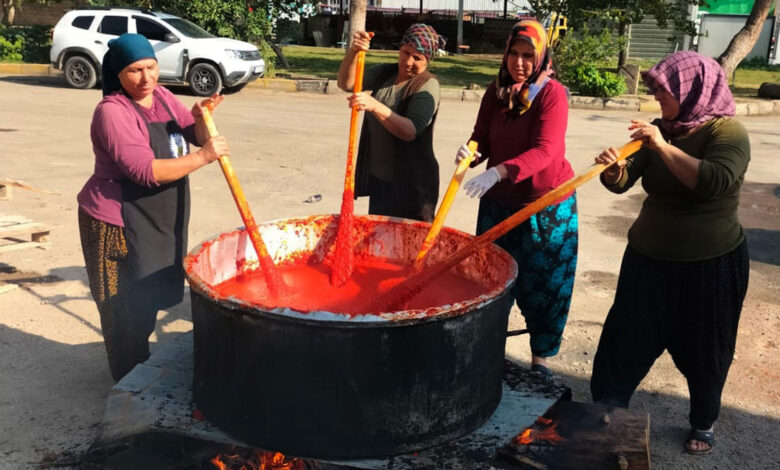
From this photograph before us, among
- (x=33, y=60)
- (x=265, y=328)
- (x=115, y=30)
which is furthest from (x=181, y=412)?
(x=33, y=60)

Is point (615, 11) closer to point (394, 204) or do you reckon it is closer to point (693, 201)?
point (394, 204)

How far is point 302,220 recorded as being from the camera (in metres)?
3.59

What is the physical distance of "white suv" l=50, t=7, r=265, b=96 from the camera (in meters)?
14.4

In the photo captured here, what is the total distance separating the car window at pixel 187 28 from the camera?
1476 cm

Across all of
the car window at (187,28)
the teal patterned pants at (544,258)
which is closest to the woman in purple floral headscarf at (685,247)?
the teal patterned pants at (544,258)

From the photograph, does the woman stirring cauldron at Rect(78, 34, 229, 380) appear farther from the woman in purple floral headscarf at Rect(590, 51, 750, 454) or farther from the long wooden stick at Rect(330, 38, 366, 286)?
the woman in purple floral headscarf at Rect(590, 51, 750, 454)

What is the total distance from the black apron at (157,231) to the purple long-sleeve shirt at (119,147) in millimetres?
35

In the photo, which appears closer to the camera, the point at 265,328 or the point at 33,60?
the point at 265,328

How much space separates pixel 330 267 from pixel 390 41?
22.5 m

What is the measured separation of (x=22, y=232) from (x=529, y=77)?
3952 millimetres

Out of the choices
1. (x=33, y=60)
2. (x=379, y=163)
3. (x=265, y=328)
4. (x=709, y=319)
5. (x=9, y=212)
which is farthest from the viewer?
(x=33, y=60)

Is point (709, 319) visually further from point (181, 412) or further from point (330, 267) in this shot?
point (181, 412)

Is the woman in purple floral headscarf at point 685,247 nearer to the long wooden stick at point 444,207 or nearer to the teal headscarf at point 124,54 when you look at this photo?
the long wooden stick at point 444,207

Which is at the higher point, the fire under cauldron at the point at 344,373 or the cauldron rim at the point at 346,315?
the cauldron rim at the point at 346,315
